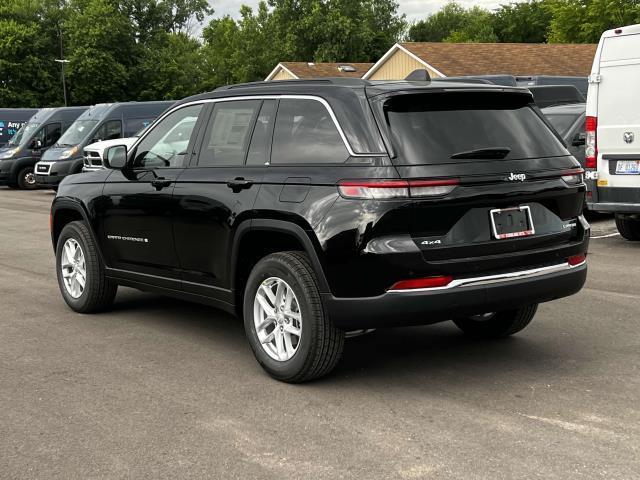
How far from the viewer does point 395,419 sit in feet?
15.5

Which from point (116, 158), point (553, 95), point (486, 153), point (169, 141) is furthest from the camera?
point (553, 95)

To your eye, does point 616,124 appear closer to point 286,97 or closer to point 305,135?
point 286,97

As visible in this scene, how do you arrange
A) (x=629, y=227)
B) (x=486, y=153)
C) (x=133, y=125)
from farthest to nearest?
1. (x=133, y=125)
2. (x=629, y=227)
3. (x=486, y=153)

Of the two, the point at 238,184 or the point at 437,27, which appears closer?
the point at 238,184

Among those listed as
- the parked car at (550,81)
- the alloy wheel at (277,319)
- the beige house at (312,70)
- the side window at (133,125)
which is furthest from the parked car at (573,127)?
the beige house at (312,70)

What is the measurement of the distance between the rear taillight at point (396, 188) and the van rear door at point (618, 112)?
6.26m

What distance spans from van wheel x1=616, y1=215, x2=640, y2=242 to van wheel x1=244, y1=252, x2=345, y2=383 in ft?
23.7

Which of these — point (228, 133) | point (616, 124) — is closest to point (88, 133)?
point (616, 124)

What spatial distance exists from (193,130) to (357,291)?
208 cm

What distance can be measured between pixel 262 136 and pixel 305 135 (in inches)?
15.4

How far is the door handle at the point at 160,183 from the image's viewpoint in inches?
253

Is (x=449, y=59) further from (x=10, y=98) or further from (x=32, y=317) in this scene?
(x=32, y=317)

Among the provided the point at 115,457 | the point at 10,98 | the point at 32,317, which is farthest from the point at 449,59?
the point at 115,457

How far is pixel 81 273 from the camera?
25.0 ft
